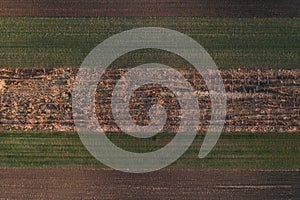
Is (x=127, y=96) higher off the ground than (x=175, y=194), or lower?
higher

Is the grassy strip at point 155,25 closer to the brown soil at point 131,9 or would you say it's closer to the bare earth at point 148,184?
the brown soil at point 131,9

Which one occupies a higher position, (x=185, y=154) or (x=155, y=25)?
(x=155, y=25)

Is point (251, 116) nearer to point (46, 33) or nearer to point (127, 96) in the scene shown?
point (127, 96)

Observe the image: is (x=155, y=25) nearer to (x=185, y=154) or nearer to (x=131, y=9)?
(x=131, y=9)

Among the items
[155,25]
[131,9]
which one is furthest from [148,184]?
[131,9]

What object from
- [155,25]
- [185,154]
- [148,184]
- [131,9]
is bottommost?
[148,184]

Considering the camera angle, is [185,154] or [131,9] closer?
[185,154]

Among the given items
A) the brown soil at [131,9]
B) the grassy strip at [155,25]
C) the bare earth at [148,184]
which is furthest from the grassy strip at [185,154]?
the brown soil at [131,9]

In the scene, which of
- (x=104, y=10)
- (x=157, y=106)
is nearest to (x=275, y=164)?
(x=157, y=106)
